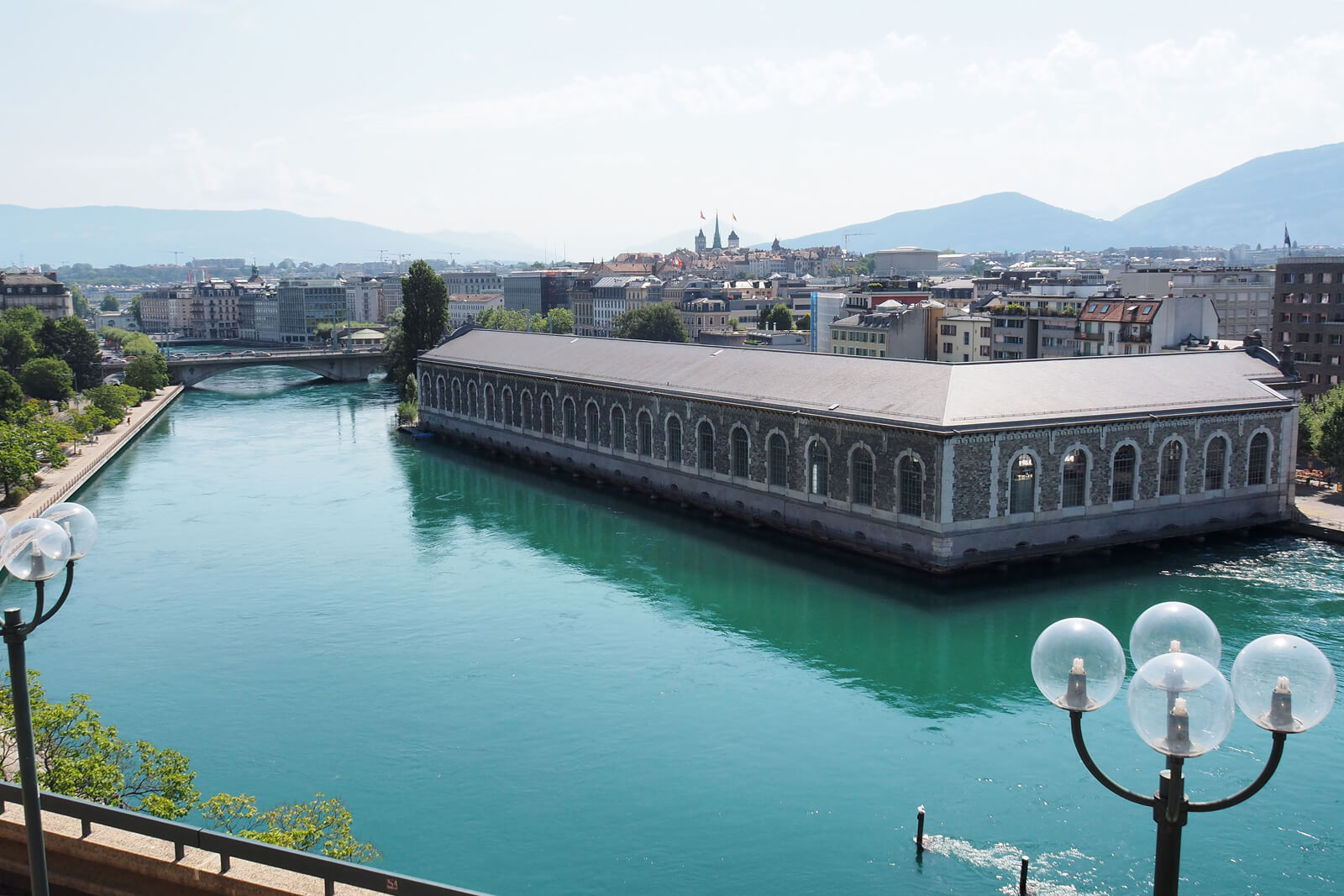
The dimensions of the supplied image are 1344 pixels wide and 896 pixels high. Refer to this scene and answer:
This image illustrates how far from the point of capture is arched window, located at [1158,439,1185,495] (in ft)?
126

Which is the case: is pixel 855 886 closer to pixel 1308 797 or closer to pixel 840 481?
pixel 1308 797

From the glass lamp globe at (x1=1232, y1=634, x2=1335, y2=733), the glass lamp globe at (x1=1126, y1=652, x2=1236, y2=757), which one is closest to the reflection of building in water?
Result: the glass lamp globe at (x1=1232, y1=634, x2=1335, y2=733)

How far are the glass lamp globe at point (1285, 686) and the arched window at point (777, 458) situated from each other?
34721 mm

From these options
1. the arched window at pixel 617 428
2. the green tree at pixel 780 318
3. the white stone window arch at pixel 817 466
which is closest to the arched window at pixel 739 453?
the white stone window arch at pixel 817 466

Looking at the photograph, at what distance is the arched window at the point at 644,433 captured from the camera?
163 feet

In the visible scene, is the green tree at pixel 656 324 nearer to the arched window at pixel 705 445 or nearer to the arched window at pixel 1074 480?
the arched window at pixel 705 445

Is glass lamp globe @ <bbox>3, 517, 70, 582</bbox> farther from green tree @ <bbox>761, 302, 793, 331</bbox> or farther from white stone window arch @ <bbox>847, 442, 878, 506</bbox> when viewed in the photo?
green tree @ <bbox>761, 302, 793, 331</bbox>

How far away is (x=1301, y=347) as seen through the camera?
234ft

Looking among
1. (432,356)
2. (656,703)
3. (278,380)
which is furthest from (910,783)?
(278,380)

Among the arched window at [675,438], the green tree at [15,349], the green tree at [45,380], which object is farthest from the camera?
the green tree at [15,349]

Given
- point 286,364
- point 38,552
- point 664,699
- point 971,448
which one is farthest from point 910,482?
point 286,364

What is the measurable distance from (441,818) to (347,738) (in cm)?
Answer: 440

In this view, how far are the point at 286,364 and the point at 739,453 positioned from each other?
71.1m

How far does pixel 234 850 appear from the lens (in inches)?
480
